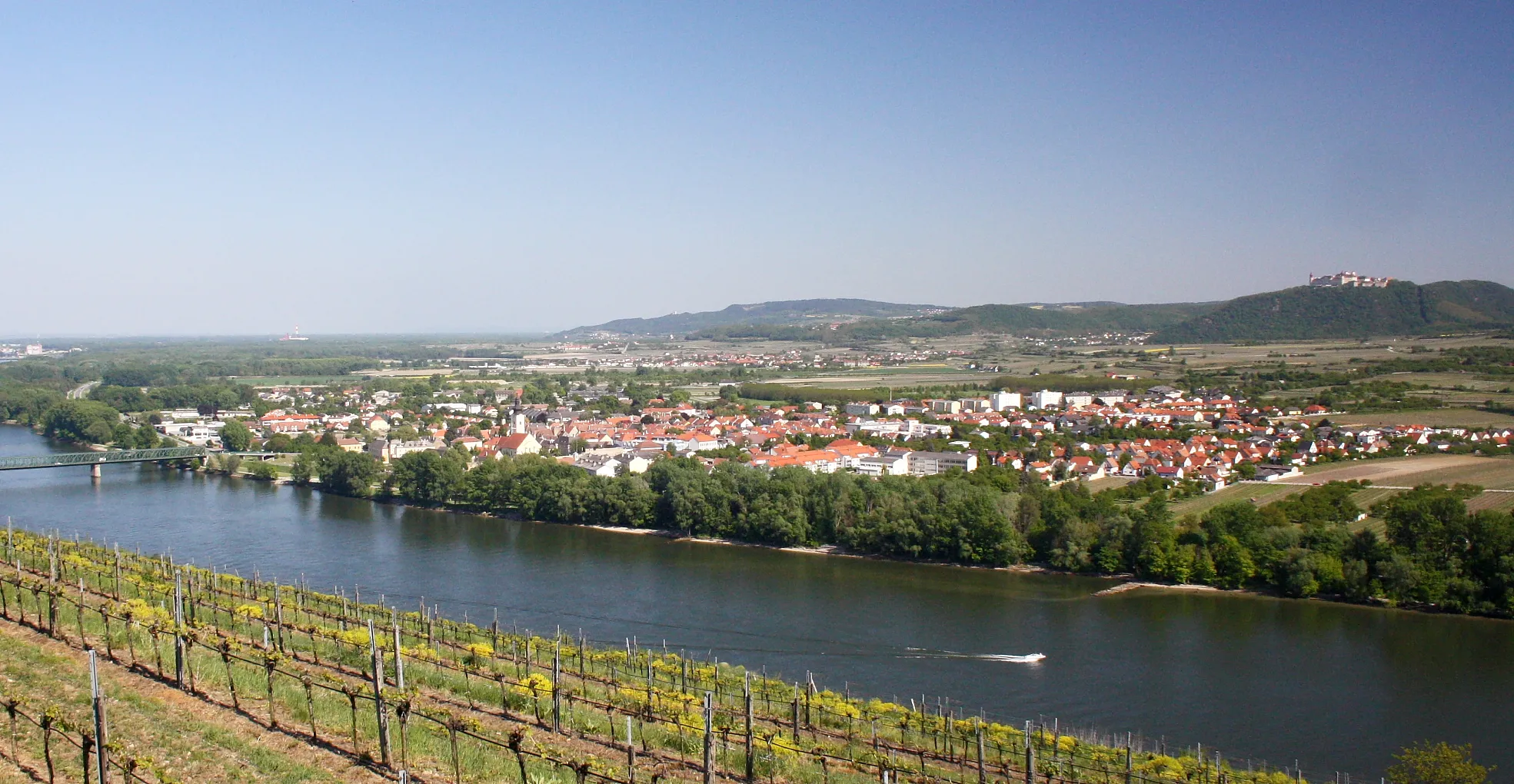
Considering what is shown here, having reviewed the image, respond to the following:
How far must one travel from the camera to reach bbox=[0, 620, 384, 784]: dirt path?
3.35 metres

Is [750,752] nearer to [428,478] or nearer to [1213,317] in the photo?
[428,478]

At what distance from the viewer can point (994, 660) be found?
8031mm

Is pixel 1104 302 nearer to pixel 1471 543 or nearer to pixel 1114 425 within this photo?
pixel 1114 425

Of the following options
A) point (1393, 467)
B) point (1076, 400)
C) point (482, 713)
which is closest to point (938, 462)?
point (1393, 467)

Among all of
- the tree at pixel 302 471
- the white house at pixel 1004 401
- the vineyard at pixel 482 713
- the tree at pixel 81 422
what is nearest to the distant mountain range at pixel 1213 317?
the white house at pixel 1004 401

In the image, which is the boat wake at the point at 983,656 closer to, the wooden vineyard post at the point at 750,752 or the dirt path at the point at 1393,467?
the wooden vineyard post at the point at 750,752

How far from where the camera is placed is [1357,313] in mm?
46094

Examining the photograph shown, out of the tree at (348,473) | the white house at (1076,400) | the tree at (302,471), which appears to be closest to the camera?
the tree at (348,473)

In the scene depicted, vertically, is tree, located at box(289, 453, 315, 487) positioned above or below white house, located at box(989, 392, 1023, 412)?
below

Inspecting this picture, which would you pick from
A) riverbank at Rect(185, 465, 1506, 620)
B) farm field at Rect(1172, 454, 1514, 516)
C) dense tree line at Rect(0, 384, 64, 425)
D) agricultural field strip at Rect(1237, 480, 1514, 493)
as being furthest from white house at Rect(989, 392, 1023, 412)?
dense tree line at Rect(0, 384, 64, 425)

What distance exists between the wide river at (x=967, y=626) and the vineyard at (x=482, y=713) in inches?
29.8

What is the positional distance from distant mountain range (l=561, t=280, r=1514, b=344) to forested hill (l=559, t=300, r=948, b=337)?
0.21 meters

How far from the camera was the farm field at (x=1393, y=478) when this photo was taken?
1362cm

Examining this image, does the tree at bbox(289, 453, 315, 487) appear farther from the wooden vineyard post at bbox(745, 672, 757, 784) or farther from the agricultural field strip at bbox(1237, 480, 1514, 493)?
the wooden vineyard post at bbox(745, 672, 757, 784)
